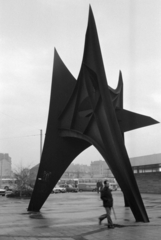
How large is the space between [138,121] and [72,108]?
359 centimetres

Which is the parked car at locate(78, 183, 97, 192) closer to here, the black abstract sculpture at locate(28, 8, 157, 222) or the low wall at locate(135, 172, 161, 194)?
the low wall at locate(135, 172, 161, 194)

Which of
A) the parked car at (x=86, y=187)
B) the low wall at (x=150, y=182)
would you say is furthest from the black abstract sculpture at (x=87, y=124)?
the parked car at (x=86, y=187)

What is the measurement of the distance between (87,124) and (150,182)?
988 inches

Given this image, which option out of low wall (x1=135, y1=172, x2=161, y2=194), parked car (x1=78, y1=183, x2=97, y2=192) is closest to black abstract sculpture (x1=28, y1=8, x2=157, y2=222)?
low wall (x1=135, y1=172, x2=161, y2=194)

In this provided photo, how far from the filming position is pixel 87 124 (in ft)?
47.5

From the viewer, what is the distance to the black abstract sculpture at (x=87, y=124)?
12.1 meters

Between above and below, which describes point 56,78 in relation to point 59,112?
above

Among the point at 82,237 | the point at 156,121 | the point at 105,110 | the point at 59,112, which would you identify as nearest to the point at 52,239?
the point at 82,237

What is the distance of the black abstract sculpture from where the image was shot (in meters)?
12.1

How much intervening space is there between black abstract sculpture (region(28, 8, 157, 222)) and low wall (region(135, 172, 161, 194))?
773 inches

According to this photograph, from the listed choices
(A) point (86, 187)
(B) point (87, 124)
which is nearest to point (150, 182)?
(A) point (86, 187)

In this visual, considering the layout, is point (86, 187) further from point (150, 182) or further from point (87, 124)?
point (87, 124)

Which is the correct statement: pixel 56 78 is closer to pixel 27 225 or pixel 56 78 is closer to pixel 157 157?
pixel 27 225

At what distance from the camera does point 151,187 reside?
37.2 m
